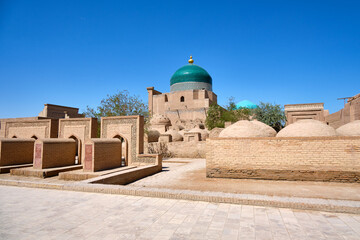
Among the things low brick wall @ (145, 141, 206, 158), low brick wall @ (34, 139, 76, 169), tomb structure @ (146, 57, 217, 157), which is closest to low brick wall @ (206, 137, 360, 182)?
low brick wall @ (34, 139, 76, 169)

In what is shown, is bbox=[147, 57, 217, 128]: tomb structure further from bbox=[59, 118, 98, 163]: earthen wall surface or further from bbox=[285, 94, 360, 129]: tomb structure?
bbox=[59, 118, 98, 163]: earthen wall surface

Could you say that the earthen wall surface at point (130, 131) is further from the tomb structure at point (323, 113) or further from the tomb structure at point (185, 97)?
the tomb structure at point (185, 97)

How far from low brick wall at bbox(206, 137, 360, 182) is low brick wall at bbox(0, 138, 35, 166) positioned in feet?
31.6

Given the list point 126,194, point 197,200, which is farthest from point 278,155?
point 126,194

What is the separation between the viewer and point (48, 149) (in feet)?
32.4

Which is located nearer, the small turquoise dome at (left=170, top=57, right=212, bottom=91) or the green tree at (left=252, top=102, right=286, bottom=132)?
the green tree at (left=252, top=102, right=286, bottom=132)

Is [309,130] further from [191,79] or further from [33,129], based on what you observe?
[191,79]

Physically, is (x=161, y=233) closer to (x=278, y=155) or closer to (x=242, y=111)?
(x=278, y=155)

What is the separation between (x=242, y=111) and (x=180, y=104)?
33.9ft

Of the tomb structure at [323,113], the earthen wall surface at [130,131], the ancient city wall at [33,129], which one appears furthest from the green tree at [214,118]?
the ancient city wall at [33,129]

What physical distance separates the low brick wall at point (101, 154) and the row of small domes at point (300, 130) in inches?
209

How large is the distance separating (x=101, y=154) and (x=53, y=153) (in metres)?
2.66

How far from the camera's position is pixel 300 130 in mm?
9406

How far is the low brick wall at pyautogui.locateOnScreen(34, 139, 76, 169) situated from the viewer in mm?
9625
